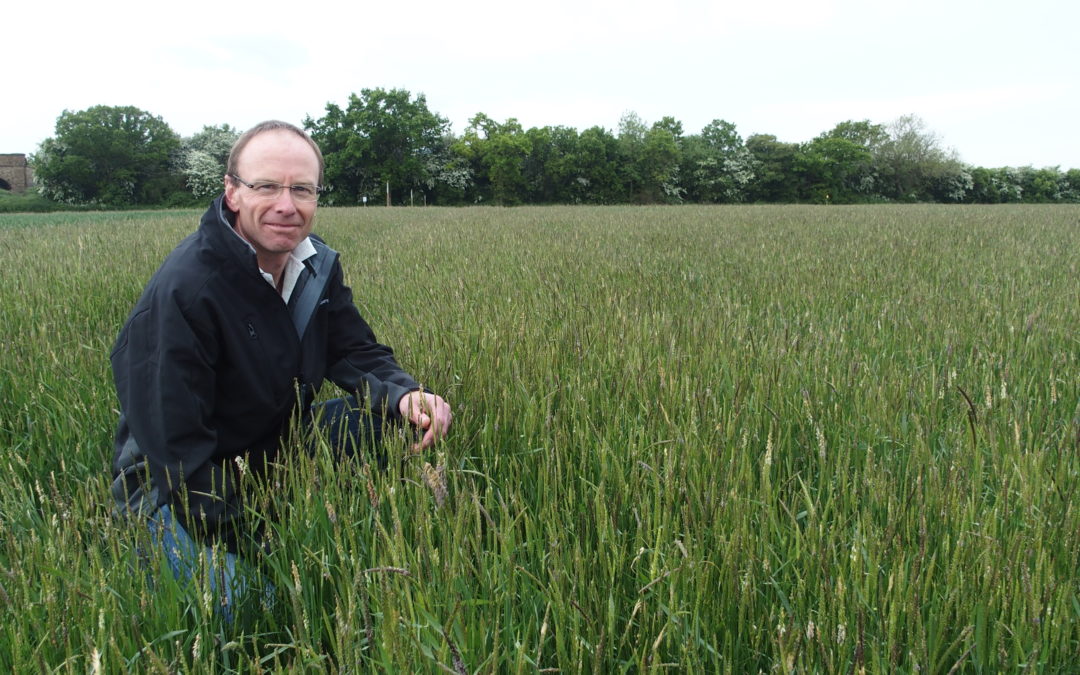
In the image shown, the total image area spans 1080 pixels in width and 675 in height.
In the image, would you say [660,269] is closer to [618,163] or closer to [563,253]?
[563,253]

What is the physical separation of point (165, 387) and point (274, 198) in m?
0.70

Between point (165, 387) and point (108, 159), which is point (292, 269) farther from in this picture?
point (108, 159)

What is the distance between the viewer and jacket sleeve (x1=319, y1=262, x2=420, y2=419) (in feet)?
8.36

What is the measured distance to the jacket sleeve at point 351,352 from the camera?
255 cm

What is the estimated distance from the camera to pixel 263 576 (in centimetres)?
157

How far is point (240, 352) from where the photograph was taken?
82.2 inches

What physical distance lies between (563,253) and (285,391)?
238 inches

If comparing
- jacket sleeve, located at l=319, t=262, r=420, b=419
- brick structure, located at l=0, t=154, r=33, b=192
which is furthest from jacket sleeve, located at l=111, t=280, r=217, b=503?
brick structure, located at l=0, t=154, r=33, b=192

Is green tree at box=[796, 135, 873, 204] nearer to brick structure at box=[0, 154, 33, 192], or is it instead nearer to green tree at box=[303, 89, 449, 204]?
green tree at box=[303, 89, 449, 204]

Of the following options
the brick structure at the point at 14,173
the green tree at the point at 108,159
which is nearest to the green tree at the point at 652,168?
the green tree at the point at 108,159

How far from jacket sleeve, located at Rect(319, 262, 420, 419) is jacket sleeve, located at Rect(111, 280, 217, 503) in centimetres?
67

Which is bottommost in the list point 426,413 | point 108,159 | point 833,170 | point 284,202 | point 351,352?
point 426,413

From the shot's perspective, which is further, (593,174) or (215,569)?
(593,174)

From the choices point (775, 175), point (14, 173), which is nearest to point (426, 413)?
point (775, 175)
